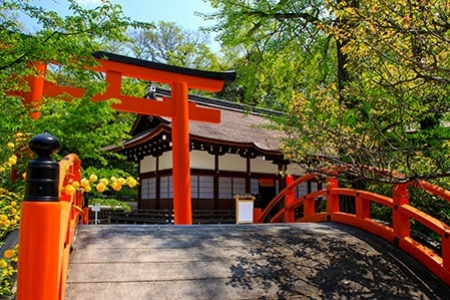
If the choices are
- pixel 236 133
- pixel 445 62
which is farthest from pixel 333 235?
pixel 236 133

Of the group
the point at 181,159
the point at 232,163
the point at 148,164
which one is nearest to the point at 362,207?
the point at 181,159

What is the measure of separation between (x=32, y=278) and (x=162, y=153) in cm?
1354

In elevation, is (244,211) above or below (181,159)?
below

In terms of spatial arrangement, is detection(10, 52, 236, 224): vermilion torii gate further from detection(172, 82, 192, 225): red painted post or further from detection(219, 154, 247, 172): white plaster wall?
detection(219, 154, 247, 172): white plaster wall

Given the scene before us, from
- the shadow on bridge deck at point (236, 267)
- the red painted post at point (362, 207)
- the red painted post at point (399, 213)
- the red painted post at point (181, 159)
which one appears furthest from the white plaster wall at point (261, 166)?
the red painted post at point (399, 213)

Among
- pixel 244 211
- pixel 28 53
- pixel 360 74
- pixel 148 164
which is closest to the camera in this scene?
pixel 28 53

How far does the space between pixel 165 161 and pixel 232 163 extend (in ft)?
8.21

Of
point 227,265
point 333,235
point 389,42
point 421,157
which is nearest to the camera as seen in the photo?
point 389,42

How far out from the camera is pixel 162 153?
49.1ft

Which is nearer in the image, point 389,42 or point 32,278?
point 32,278

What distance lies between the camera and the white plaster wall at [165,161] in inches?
566

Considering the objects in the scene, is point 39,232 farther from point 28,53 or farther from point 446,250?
point 446,250

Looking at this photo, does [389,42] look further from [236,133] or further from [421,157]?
[236,133]

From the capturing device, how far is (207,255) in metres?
3.48
